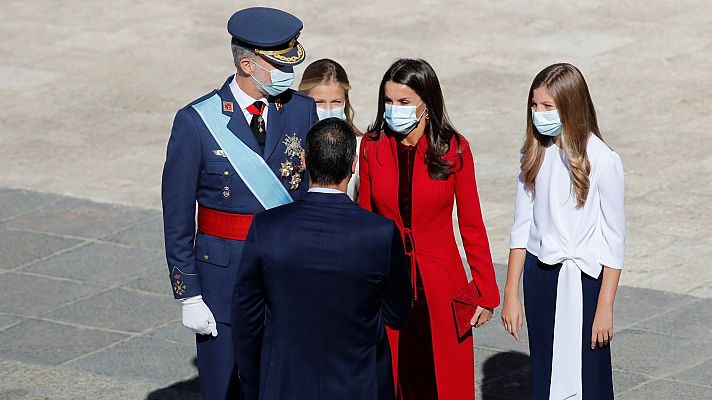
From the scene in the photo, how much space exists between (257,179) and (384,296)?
1.13 metres

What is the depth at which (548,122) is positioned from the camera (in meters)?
5.61

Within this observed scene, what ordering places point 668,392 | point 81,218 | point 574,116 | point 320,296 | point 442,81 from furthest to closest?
point 442,81 → point 81,218 → point 668,392 → point 574,116 → point 320,296

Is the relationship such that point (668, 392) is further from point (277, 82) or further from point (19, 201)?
point (19, 201)

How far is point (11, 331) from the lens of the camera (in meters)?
8.09

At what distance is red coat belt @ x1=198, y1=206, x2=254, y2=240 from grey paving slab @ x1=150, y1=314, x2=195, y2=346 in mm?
2240

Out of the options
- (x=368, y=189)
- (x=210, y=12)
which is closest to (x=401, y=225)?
(x=368, y=189)

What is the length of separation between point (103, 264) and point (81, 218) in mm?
1059

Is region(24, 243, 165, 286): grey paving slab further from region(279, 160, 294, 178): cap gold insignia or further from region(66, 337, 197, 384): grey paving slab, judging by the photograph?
region(279, 160, 294, 178): cap gold insignia

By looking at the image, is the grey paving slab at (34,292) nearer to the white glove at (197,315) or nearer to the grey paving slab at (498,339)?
the grey paving slab at (498,339)

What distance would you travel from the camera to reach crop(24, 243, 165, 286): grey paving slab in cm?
896

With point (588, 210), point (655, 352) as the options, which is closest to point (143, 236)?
point (655, 352)

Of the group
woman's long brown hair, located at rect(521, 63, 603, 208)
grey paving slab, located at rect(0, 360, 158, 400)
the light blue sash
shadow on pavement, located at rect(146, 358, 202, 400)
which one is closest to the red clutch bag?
woman's long brown hair, located at rect(521, 63, 603, 208)

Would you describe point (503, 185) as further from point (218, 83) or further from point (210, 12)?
point (210, 12)

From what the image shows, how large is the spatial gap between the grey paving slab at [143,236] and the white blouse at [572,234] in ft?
14.0
